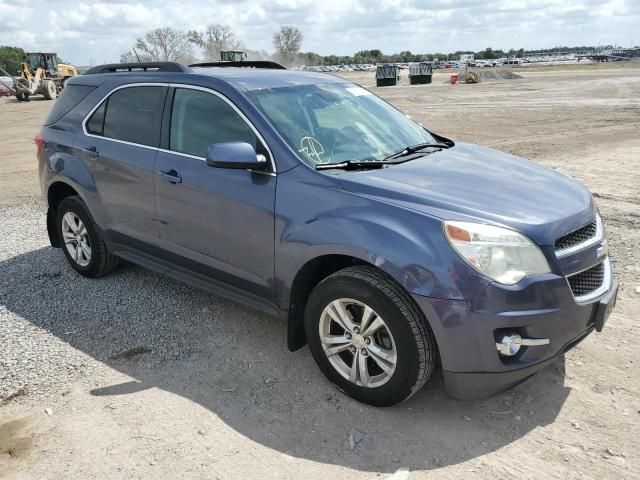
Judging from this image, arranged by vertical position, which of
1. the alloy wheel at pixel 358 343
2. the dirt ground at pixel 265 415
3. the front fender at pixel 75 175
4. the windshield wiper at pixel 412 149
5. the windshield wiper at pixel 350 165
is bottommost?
the dirt ground at pixel 265 415

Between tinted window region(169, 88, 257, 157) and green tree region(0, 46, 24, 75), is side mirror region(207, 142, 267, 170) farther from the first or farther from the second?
green tree region(0, 46, 24, 75)

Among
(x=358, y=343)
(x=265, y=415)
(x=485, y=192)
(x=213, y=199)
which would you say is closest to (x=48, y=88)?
(x=213, y=199)

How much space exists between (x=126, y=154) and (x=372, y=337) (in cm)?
252

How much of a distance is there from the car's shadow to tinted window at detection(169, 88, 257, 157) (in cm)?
136

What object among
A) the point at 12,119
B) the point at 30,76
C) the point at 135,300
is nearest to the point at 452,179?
the point at 135,300

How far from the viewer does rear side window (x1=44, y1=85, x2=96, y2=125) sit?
16.8ft

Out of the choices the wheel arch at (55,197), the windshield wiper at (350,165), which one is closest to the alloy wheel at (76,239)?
the wheel arch at (55,197)

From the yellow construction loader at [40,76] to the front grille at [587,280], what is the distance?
33.9 m

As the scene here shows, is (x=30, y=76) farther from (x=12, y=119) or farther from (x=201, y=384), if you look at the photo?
(x=201, y=384)

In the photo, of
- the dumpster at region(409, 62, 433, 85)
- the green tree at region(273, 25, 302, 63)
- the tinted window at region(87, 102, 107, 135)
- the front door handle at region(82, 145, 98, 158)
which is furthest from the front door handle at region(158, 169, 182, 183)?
the green tree at region(273, 25, 302, 63)

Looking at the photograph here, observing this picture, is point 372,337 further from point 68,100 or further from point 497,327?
point 68,100

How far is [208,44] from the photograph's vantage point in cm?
8275

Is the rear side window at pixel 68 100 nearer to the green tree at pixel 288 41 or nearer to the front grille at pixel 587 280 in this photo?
the front grille at pixel 587 280

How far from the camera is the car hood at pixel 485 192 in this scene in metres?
3.03
